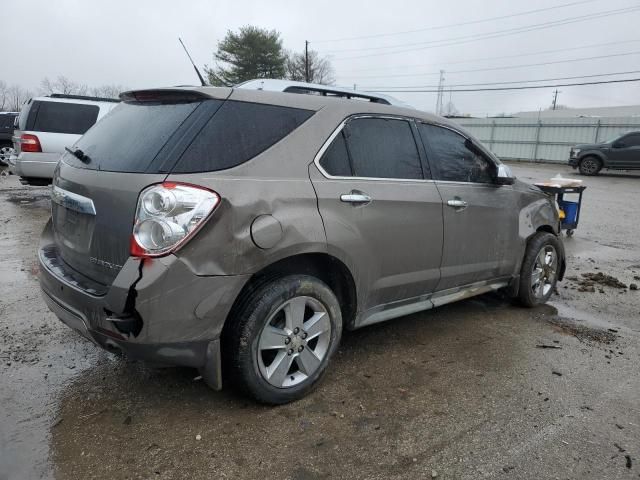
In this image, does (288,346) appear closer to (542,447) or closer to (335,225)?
(335,225)

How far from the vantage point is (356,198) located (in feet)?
9.91

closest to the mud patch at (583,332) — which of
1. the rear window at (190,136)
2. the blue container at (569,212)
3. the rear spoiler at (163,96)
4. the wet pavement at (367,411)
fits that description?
the wet pavement at (367,411)

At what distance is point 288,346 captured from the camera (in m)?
2.82

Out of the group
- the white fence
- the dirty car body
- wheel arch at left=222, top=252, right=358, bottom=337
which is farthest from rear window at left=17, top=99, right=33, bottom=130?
the white fence

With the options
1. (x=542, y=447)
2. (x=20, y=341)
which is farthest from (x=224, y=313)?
(x=20, y=341)

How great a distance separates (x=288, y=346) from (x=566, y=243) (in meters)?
6.57

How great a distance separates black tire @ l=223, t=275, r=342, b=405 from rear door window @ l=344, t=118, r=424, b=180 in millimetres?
832

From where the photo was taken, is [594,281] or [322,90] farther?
[594,281]

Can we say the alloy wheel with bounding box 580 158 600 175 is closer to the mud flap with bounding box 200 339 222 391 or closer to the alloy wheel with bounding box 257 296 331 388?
the alloy wheel with bounding box 257 296 331 388

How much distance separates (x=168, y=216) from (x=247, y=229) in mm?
391

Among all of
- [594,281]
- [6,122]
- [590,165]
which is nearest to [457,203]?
[594,281]

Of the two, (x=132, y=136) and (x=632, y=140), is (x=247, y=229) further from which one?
(x=632, y=140)

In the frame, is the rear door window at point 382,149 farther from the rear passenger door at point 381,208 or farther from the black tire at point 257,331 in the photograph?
the black tire at point 257,331

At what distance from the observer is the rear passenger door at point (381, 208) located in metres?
2.95
